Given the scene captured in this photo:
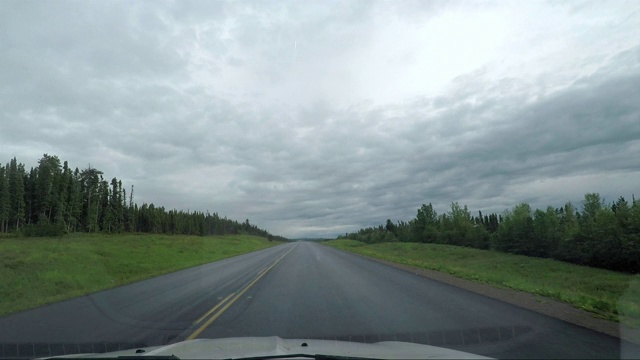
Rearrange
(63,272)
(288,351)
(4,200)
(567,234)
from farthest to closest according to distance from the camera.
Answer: (4,200) → (567,234) → (63,272) → (288,351)

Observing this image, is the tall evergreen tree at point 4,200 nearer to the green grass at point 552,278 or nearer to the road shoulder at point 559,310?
the green grass at point 552,278

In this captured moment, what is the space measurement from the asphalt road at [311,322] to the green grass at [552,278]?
7.06 ft

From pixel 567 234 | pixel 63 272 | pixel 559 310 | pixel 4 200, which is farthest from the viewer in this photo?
pixel 4 200

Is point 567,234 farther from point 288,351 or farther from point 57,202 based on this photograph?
point 57,202

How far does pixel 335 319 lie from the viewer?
9633 mm

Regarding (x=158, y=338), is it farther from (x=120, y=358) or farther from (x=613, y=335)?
(x=613, y=335)

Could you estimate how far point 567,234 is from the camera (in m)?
53.8

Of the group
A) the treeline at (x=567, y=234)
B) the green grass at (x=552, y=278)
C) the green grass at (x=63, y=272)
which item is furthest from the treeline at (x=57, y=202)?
the treeline at (x=567, y=234)

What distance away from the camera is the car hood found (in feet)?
15.0

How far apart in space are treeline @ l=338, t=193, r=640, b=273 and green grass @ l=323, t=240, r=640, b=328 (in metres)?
2.17

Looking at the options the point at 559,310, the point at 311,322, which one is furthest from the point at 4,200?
the point at 559,310

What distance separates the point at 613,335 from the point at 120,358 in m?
7.70

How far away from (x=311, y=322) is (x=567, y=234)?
2103 inches

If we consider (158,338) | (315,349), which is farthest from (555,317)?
(158,338)
